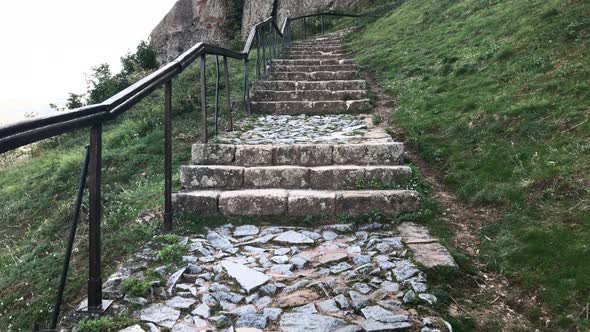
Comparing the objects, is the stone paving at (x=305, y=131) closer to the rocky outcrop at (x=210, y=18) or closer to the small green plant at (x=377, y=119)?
the small green plant at (x=377, y=119)

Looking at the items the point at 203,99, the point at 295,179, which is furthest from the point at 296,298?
the point at 203,99

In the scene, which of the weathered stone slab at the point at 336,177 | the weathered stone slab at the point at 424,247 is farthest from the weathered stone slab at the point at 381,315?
the weathered stone slab at the point at 336,177

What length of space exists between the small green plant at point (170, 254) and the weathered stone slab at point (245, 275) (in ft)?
1.17

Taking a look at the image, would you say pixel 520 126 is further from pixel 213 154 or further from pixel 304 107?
pixel 304 107

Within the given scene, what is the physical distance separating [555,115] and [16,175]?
9.73 meters

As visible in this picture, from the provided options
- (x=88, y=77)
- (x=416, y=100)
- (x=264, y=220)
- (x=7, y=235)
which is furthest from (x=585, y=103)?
(x=88, y=77)

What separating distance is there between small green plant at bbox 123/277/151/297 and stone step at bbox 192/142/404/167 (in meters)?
2.24

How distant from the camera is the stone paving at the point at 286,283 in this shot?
2.57m

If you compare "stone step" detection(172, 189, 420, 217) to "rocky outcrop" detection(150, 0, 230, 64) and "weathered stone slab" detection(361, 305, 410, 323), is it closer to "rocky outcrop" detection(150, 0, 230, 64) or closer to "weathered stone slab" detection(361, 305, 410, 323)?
"weathered stone slab" detection(361, 305, 410, 323)

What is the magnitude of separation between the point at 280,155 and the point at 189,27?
21.3m

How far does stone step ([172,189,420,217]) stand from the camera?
417 centimetres

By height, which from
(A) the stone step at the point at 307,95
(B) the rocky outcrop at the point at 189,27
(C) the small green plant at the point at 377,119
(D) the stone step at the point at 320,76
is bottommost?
(C) the small green plant at the point at 377,119

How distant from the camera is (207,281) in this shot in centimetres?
310

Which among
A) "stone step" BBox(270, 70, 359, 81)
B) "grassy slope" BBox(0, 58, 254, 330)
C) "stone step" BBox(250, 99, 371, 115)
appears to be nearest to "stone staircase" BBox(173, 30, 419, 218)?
"grassy slope" BBox(0, 58, 254, 330)
